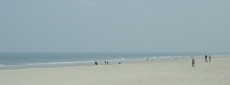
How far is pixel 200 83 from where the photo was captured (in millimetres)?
21234

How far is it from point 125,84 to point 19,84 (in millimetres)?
6237

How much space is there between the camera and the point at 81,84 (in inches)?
834

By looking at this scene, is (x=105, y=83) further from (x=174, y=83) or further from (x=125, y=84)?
(x=174, y=83)

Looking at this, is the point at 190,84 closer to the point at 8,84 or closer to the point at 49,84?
the point at 49,84

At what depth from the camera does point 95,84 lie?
2108 cm

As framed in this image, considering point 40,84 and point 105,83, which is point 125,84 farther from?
point 40,84

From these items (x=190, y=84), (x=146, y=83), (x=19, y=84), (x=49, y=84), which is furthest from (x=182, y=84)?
(x=19, y=84)

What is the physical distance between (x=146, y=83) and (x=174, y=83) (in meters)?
1.58

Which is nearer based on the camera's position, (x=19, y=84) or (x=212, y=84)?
(x=212, y=84)

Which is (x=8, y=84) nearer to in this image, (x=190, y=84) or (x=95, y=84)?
(x=95, y=84)

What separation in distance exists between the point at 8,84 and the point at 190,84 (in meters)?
10.4

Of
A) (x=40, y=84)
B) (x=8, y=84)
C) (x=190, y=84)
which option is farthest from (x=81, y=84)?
(x=190, y=84)

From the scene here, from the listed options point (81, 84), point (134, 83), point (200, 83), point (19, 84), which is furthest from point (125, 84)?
point (19, 84)

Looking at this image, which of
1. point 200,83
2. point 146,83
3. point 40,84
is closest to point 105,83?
point 146,83
